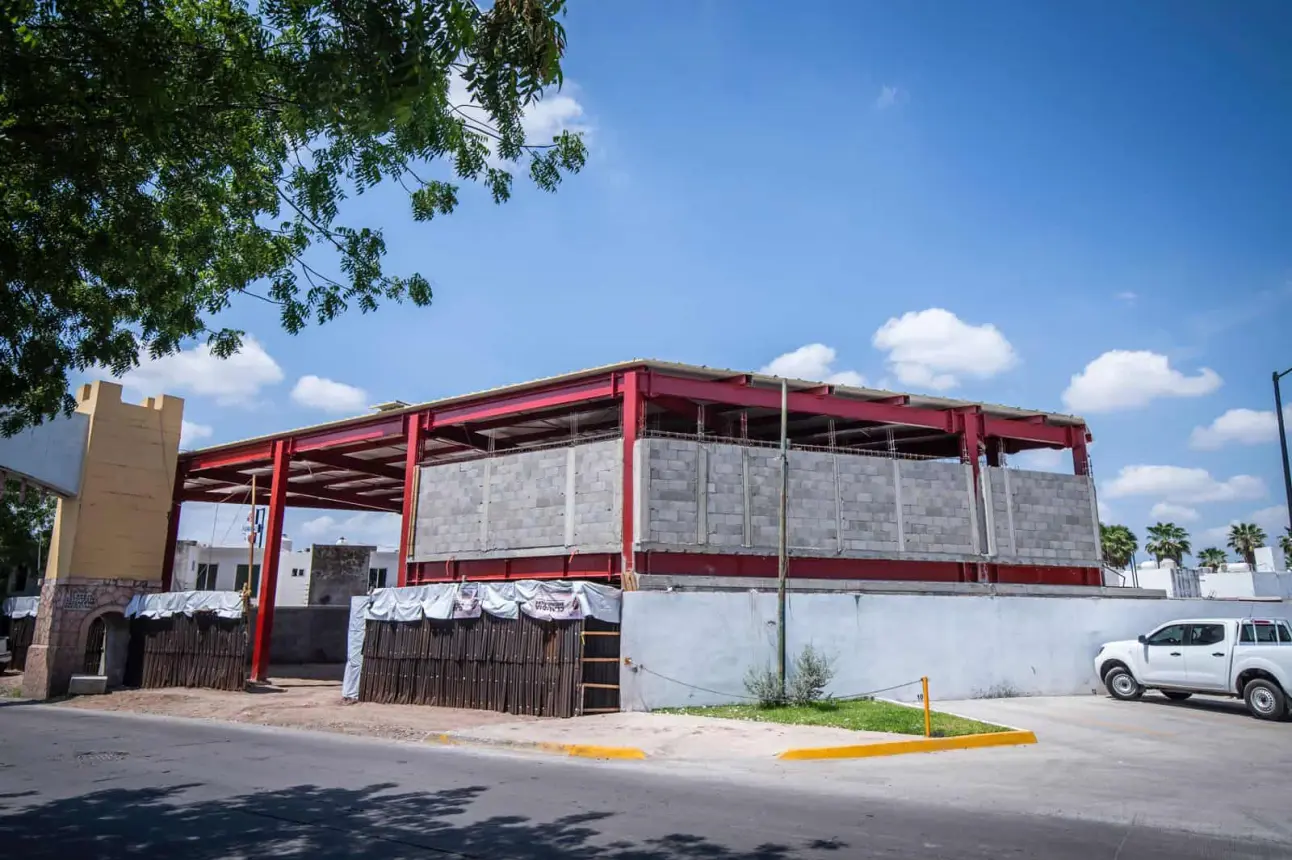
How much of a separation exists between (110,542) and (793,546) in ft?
75.8

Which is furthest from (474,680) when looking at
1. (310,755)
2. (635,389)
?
(635,389)

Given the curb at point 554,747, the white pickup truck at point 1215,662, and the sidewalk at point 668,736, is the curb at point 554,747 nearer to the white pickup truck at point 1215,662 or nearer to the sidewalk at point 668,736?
the sidewalk at point 668,736

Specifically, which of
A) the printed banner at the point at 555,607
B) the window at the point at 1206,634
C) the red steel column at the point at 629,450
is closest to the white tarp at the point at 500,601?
the printed banner at the point at 555,607

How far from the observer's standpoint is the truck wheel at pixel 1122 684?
2103 centimetres

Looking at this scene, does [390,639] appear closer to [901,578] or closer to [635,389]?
[635,389]

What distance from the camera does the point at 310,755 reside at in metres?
13.8

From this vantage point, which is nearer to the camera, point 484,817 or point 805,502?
point 484,817

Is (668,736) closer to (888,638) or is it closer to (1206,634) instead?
(888,638)

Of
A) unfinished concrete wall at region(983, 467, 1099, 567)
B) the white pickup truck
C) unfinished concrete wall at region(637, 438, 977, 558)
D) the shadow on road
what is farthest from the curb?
unfinished concrete wall at region(983, 467, 1099, 567)

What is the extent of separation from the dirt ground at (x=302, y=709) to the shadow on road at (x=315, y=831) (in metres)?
7.32

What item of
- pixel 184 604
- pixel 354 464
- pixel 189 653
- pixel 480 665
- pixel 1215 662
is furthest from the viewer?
pixel 354 464

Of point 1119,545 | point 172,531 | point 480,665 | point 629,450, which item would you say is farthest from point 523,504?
point 1119,545

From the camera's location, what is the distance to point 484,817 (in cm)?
881

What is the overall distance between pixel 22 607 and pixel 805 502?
29166mm
